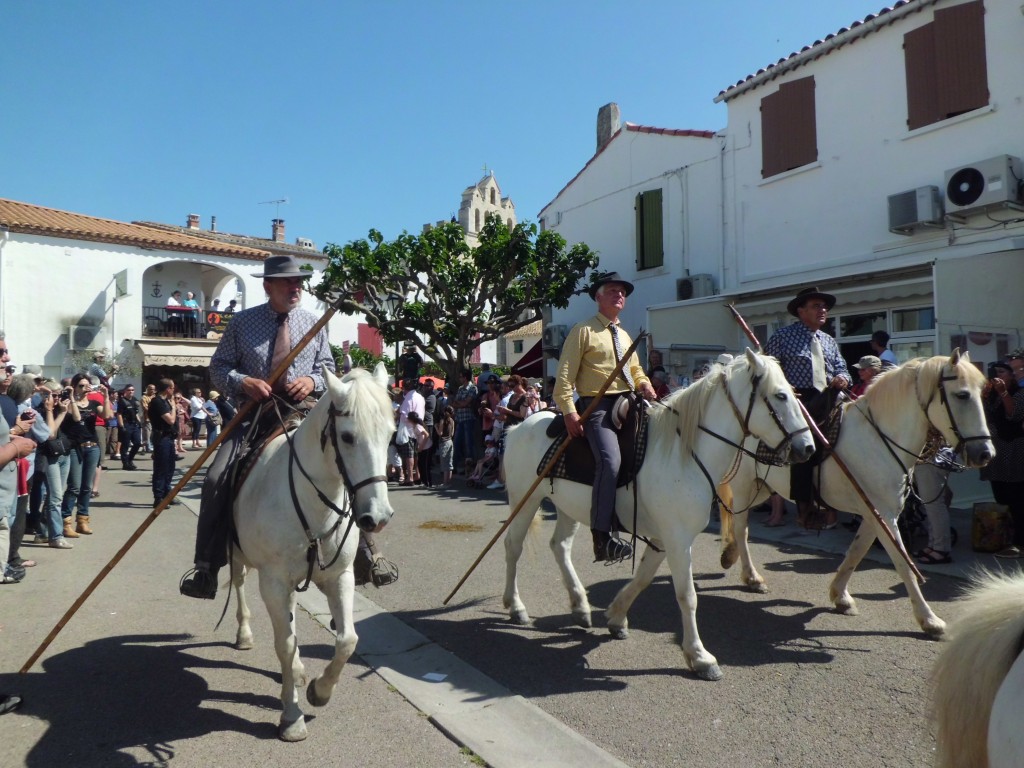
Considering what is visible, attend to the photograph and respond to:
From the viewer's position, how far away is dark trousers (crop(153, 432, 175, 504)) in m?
10.5

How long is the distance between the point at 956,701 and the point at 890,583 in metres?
4.89

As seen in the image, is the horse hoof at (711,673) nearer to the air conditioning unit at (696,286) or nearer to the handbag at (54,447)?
the handbag at (54,447)

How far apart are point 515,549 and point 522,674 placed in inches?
48.8

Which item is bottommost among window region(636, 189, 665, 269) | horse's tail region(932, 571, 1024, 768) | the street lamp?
horse's tail region(932, 571, 1024, 768)

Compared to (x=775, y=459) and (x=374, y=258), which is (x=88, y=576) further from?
(x=374, y=258)

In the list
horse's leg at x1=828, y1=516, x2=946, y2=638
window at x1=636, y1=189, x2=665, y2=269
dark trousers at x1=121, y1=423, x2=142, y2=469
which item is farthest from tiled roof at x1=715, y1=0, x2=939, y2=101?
dark trousers at x1=121, y1=423, x2=142, y2=469

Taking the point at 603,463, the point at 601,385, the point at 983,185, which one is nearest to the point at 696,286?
the point at 983,185

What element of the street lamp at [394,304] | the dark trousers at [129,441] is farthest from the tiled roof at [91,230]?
the street lamp at [394,304]

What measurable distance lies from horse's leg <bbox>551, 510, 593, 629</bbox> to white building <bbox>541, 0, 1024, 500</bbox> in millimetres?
6152

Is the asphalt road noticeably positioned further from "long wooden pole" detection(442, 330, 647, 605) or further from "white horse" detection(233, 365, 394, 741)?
"long wooden pole" detection(442, 330, 647, 605)

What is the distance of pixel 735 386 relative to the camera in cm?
443

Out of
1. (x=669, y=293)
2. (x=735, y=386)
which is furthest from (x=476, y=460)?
(x=735, y=386)

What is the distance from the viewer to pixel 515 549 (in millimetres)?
5348

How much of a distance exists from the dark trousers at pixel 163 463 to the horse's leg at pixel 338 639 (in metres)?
8.06
